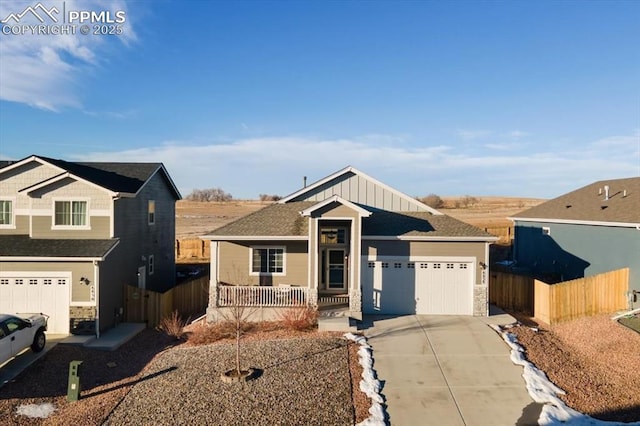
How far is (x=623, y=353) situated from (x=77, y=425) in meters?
14.1

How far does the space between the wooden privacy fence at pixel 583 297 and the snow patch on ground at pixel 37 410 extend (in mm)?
16003

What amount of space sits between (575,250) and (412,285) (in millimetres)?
9675

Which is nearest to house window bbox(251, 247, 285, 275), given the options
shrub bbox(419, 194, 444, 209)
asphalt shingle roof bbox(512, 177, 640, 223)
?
asphalt shingle roof bbox(512, 177, 640, 223)

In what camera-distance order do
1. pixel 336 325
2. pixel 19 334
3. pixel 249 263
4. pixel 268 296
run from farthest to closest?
pixel 249 263 → pixel 268 296 → pixel 336 325 → pixel 19 334

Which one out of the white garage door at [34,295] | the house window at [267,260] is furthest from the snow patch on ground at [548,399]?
the white garage door at [34,295]

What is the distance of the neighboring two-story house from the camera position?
616 inches

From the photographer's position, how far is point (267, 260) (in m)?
18.1

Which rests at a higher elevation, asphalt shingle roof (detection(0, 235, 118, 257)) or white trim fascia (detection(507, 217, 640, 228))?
white trim fascia (detection(507, 217, 640, 228))

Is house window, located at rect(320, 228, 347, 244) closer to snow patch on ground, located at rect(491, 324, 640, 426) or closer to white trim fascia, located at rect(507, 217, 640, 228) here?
snow patch on ground, located at rect(491, 324, 640, 426)

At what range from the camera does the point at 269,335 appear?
48.1ft

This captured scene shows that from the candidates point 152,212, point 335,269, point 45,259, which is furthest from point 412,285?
point 45,259

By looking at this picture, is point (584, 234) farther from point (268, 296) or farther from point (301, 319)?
point (268, 296)

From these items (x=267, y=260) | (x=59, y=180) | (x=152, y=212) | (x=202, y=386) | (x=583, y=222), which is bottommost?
(x=202, y=386)

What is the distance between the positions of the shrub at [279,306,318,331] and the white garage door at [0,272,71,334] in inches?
311
